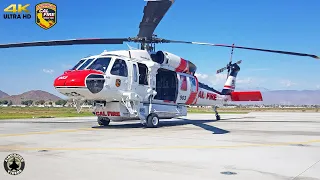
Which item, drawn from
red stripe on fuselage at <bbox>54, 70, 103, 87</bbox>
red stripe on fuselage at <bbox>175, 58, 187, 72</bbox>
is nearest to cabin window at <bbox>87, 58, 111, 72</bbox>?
red stripe on fuselage at <bbox>54, 70, 103, 87</bbox>

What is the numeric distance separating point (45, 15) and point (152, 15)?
8.70 m

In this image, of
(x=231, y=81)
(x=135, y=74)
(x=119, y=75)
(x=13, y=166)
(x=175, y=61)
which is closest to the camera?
(x=13, y=166)

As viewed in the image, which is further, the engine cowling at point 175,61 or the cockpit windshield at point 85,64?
the engine cowling at point 175,61

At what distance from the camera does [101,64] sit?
15453mm

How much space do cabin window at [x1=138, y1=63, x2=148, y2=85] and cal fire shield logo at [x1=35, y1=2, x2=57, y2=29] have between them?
6.22 meters

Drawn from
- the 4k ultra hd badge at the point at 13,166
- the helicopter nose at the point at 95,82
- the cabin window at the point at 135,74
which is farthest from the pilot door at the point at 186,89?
the 4k ultra hd badge at the point at 13,166

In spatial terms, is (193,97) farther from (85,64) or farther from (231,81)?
(85,64)

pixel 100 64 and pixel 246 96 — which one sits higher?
pixel 100 64

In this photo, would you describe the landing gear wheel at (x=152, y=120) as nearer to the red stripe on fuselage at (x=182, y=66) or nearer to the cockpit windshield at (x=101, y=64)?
the red stripe on fuselage at (x=182, y=66)

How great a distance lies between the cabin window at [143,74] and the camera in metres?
17.1

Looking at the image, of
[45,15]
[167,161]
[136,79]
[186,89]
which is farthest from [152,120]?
[167,161]

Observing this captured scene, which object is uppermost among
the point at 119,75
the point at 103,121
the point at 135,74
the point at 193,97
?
the point at 135,74

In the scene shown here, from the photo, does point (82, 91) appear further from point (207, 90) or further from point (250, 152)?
point (207, 90)

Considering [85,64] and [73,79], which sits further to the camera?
[85,64]
